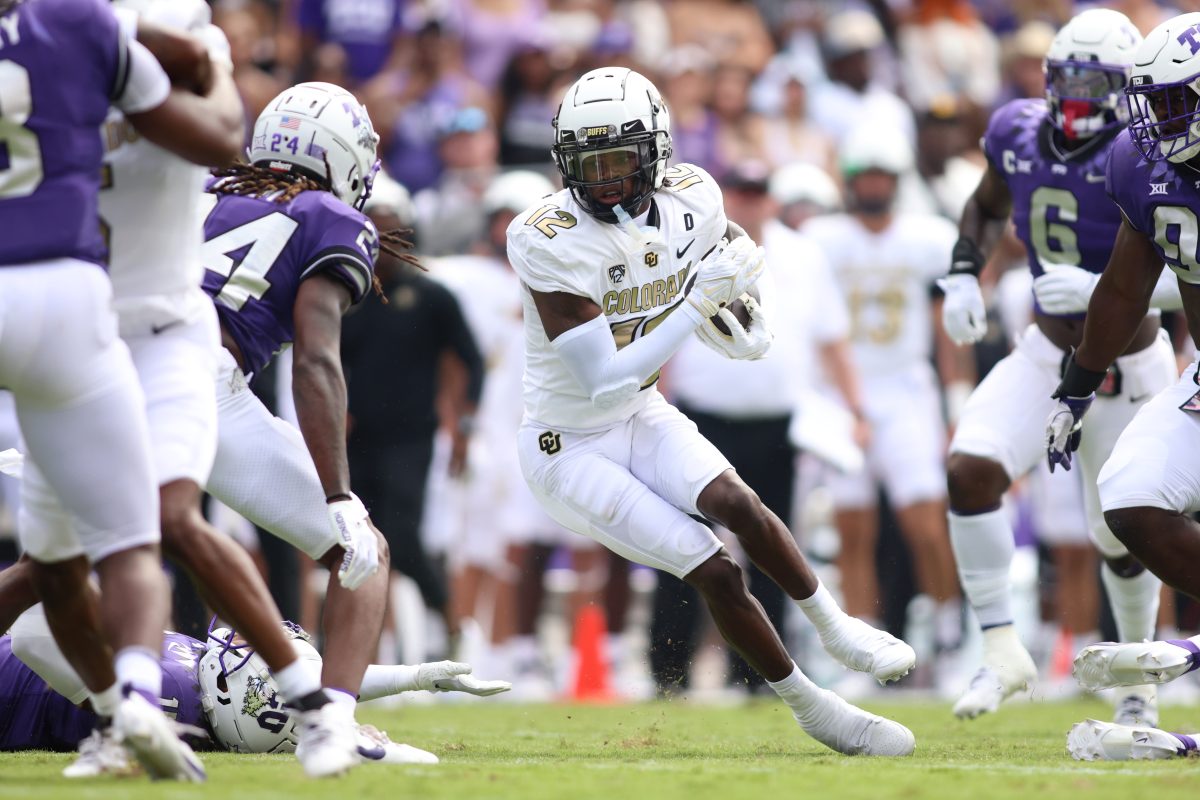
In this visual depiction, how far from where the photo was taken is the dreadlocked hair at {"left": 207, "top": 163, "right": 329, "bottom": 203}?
198 inches

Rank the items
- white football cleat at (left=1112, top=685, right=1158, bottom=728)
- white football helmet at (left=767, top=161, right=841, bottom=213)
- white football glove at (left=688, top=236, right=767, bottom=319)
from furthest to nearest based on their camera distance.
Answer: white football helmet at (left=767, top=161, right=841, bottom=213) → white football cleat at (left=1112, top=685, right=1158, bottom=728) → white football glove at (left=688, top=236, right=767, bottom=319)

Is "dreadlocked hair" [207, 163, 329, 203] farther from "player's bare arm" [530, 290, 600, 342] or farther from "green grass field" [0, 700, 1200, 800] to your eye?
"green grass field" [0, 700, 1200, 800]

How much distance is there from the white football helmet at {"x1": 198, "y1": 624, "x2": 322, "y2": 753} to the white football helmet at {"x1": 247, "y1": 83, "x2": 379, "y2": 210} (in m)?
1.41

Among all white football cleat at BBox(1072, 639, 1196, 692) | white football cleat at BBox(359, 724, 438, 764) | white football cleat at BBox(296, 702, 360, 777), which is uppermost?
white football cleat at BBox(296, 702, 360, 777)

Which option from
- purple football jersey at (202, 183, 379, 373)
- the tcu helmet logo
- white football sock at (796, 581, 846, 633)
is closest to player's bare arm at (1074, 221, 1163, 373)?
the tcu helmet logo

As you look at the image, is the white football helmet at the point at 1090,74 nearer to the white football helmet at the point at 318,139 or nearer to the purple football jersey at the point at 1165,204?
the purple football jersey at the point at 1165,204

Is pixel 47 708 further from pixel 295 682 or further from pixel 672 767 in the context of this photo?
pixel 672 767

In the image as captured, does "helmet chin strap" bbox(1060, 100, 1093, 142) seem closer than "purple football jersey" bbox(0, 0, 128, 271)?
No

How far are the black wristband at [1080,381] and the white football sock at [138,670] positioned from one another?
2.98 meters

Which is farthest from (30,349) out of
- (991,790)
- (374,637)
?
(991,790)

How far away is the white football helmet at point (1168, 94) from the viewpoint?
481cm

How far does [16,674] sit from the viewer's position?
16.8 ft

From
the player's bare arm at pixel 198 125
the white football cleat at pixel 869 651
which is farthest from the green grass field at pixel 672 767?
the player's bare arm at pixel 198 125

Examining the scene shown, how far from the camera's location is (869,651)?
5043 mm
